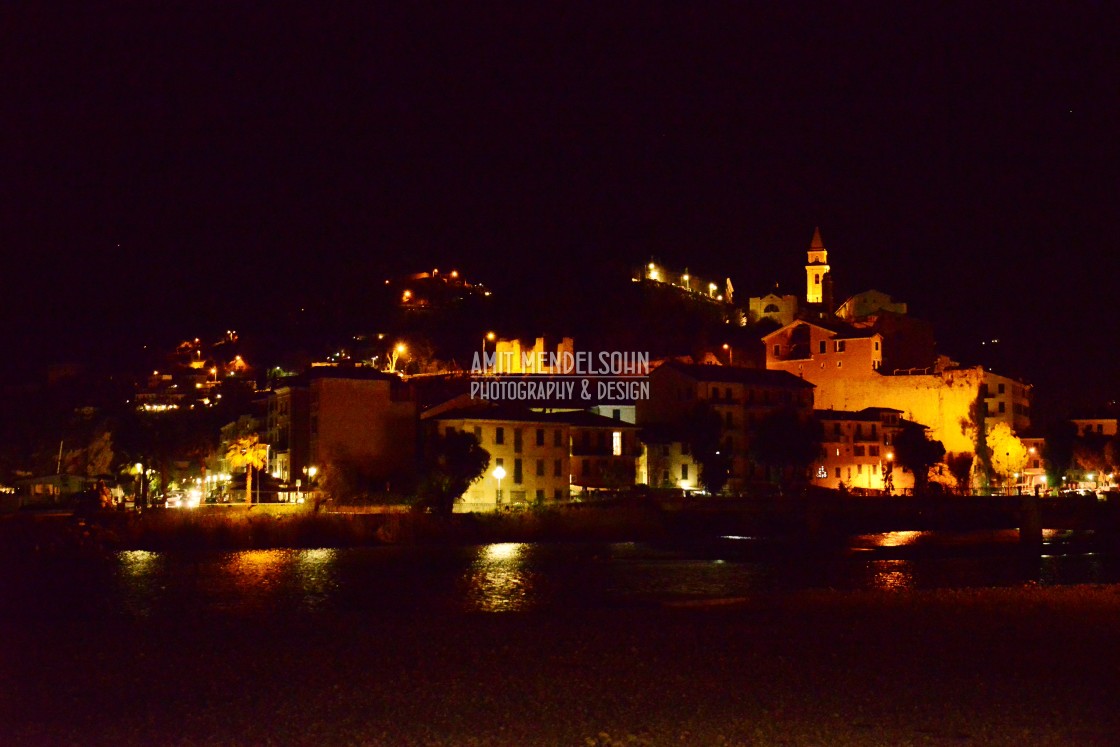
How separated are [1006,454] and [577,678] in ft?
259

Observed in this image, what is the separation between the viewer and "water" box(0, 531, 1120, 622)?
2700 centimetres

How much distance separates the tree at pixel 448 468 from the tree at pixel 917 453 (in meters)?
34.0

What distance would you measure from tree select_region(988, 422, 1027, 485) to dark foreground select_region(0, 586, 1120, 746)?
66.0 m

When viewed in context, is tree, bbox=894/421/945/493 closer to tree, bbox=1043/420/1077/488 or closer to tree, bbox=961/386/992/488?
tree, bbox=961/386/992/488

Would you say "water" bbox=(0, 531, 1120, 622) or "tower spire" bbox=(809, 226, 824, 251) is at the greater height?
"tower spire" bbox=(809, 226, 824, 251)

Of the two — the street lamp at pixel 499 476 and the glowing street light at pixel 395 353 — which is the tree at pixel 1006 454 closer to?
the street lamp at pixel 499 476

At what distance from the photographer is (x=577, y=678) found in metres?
15.8

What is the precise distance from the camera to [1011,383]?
9169 centimetres

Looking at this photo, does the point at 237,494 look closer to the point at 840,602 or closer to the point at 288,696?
the point at 840,602

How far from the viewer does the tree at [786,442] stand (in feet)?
233

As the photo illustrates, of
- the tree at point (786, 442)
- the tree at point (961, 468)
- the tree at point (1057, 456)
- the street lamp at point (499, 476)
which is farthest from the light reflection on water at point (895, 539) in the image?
the tree at point (1057, 456)

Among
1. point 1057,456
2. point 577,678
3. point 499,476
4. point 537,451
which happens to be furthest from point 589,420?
point 577,678

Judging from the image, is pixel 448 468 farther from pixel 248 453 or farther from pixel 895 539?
pixel 895 539

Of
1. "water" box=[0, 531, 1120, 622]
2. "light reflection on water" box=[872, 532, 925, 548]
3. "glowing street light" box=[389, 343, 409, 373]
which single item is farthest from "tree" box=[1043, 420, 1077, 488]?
"glowing street light" box=[389, 343, 409, 373]
